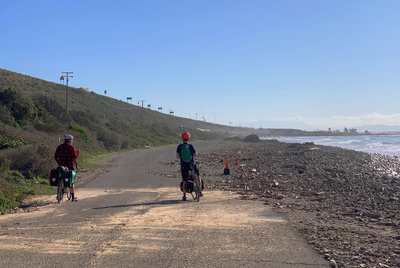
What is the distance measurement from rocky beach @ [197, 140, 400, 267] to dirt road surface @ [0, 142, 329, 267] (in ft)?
1.59

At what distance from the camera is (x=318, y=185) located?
568 inches

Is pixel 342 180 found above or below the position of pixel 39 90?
below

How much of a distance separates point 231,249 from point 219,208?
361 cm

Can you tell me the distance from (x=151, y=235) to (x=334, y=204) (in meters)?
6.02

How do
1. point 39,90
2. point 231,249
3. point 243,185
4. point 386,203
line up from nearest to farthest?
point 231,249
point 386,203
point 243,185
point 39,90

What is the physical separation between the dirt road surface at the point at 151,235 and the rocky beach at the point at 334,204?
484mm

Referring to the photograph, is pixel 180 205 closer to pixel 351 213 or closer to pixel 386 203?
pixel 351 213

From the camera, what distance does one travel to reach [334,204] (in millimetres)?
10586

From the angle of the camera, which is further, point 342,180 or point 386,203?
point 342,180

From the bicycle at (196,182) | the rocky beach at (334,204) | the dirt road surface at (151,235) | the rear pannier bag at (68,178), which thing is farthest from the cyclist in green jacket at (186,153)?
the rear pannier bag at (68,178)

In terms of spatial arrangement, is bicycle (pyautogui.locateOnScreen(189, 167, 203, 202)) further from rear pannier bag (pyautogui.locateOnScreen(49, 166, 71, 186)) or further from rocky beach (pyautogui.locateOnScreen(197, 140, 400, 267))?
rear pannier bag (pyautogui.locateOnScreen(49, 166, 71, 186))

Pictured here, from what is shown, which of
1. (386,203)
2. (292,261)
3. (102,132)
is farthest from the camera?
(102,132)

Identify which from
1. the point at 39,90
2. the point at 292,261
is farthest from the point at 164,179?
the point at 39,90

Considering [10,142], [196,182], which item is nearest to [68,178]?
[196,182]
